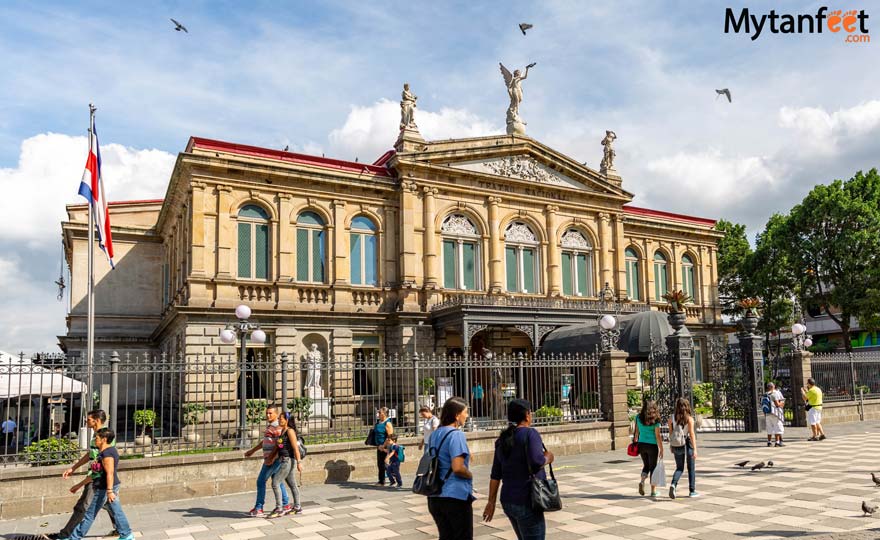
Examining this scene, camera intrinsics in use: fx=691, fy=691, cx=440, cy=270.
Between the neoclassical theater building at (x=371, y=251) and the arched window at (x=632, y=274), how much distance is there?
96 millimetres

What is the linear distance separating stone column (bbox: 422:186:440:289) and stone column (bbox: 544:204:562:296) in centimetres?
581

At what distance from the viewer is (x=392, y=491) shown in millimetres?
13094

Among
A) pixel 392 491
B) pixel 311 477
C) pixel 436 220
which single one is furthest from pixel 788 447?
pixel 436 220

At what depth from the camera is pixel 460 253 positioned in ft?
98.0

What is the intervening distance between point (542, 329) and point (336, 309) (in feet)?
27.5

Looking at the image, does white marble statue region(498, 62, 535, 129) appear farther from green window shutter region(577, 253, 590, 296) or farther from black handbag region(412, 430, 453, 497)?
black handbag region(412, 430, 453, 497)

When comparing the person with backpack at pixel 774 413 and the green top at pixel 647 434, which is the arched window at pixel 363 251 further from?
the green top at pixel 647 434

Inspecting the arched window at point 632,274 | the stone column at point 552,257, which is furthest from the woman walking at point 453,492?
the arched window at point 632,274

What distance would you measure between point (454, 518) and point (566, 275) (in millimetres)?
27318

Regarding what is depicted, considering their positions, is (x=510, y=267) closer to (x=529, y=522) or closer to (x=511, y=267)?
(x=511, y=267)

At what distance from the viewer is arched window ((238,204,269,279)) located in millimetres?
25953

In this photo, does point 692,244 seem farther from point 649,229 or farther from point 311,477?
point 311,477

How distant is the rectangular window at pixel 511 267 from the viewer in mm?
30984

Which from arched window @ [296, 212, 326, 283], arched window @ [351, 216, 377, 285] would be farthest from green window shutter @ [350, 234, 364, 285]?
arched window @ [296, 212, 326, 283]
